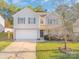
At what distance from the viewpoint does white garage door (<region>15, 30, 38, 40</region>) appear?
154 feet

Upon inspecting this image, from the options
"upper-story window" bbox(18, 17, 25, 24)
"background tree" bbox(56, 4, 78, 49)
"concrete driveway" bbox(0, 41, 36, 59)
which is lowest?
"concrete driveway" bbox(0, 41, 36, 59)

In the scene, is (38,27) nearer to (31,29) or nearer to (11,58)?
(31,29)

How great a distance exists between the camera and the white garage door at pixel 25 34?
47.0 m

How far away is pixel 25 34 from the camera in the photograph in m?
47.2

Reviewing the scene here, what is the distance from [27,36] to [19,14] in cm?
478

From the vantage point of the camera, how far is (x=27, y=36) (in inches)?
1855

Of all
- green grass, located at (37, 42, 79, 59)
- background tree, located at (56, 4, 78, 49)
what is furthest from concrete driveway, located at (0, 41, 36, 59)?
background tree, located at (56, 4, 78, 49)

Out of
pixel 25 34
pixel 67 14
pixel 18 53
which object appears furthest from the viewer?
pixel 25 34

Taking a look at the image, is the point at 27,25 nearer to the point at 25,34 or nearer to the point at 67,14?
the point at 25,34

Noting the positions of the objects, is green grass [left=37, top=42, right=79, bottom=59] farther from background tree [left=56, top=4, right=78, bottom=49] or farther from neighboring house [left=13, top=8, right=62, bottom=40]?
neighboring house [left=13, top=8, right=62, bottom=40]

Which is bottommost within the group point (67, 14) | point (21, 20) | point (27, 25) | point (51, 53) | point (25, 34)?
point (51, 53)

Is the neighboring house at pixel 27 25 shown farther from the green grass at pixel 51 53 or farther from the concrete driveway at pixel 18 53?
the concrete driveway at pixel 18 53

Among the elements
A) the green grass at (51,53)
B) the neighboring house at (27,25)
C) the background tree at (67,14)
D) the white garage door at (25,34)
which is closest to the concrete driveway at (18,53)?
the green grass at (51,53)

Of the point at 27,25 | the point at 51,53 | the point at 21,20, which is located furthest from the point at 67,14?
the point at 21,20
